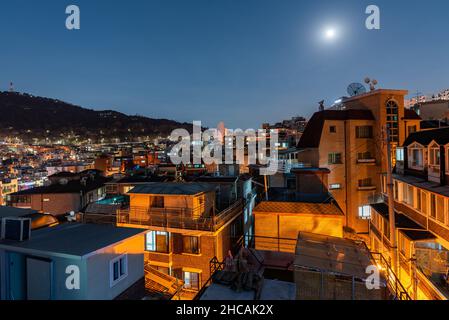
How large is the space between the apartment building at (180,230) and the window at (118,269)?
6209mm

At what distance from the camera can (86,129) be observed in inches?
5261

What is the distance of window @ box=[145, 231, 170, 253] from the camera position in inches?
575

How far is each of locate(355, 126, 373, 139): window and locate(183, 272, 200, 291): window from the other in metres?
19.7

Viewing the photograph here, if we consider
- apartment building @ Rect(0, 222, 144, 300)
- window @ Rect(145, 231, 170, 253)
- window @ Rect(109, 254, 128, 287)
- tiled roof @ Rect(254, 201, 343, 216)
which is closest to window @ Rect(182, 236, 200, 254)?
window @ Rect(145, 231, 170, 253)

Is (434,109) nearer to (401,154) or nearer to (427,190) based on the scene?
(401,154)

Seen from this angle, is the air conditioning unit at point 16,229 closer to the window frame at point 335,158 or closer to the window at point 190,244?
the window at point 190,244

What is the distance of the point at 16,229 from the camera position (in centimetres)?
688

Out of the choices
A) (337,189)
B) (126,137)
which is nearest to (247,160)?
(337,189)

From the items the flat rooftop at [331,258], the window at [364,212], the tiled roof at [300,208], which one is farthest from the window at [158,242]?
the window at [364,212]

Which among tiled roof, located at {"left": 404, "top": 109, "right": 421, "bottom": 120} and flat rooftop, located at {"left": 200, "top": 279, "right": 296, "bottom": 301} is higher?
tiled roof, located at {"left": 404, "top": 109, "right": 421, "bottom": 120}

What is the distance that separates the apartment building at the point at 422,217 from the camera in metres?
10.8

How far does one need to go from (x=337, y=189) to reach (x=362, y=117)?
24.2ft

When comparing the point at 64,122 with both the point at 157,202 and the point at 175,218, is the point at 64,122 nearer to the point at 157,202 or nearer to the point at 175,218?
the point at 157,202

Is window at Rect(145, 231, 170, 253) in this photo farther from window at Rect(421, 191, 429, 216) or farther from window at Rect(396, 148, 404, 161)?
window at Rect(396, 148, 404, 161)
